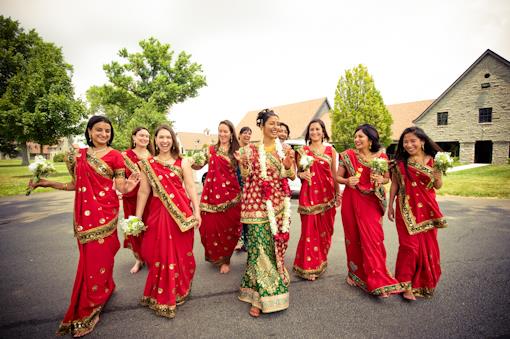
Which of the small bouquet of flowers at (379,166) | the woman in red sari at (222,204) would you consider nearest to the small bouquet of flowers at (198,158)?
the woman in red sari at (222,204)

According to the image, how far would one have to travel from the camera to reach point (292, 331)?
2.48 m

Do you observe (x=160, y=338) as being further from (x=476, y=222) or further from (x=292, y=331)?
(x=476, y=222)

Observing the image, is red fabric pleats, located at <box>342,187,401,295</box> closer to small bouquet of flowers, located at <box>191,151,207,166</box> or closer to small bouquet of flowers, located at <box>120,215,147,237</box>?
small bouquet of flowers, located at <box>191,151,207,166</box>

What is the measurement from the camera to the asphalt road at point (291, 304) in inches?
98.0

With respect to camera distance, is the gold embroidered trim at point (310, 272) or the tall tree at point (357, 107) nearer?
the gold embroidered trim at point (310, 272)

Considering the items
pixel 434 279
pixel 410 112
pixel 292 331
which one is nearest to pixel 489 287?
pixel 434 279

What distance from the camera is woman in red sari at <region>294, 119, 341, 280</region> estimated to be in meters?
3.54

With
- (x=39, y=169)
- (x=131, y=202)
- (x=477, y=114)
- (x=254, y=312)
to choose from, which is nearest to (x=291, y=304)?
(x=254, y=312)

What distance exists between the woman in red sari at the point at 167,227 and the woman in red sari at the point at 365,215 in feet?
6.48

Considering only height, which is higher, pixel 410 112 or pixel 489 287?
pixel 410 112

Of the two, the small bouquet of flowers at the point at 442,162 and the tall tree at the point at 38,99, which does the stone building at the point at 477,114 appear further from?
the tall tree at the point at 38,99

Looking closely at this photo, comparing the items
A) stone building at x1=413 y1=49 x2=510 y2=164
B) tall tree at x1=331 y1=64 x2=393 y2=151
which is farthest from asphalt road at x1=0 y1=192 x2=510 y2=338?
stone building at x1=413 y1=49 x2=510 y2=164

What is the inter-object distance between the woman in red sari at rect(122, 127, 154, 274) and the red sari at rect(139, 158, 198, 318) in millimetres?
1113

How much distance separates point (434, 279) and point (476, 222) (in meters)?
4.67
